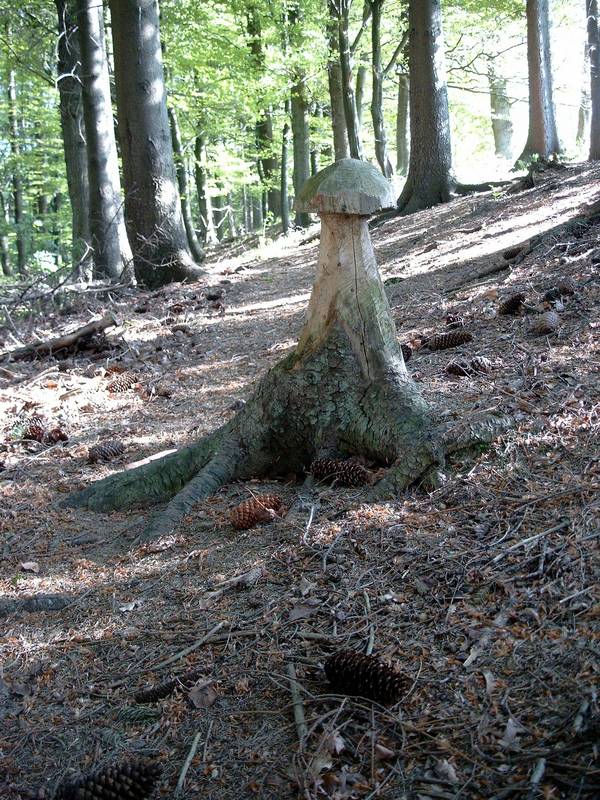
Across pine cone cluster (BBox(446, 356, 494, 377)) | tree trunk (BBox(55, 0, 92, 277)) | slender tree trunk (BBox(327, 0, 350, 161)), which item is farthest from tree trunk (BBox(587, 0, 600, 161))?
pine cone cluster (BBox(446, 356, 494, 377))

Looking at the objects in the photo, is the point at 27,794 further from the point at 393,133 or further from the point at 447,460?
the point at 393,133

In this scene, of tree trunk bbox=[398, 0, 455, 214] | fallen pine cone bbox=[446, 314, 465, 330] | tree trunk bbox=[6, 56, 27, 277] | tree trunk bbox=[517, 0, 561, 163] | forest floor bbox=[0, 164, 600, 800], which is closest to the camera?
forest floor bbox=[0, 164, 600, 800]

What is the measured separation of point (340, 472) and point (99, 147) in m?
10.3

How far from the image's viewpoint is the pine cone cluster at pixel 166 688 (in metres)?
2.53

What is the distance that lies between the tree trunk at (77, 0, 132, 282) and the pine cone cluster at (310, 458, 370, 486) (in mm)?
8956

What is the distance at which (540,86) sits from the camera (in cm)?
1451

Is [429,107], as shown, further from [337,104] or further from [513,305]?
[513,305]

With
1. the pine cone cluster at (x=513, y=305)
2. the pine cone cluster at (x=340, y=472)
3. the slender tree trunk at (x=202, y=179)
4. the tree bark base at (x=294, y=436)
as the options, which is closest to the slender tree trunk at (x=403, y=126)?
the slender tree trunk at (x=202, y=179)

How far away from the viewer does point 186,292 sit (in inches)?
447

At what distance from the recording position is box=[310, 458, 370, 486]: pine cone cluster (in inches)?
150

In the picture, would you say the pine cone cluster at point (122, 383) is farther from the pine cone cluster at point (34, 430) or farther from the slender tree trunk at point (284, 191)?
→ the slender tree trunk at point (284, 191)

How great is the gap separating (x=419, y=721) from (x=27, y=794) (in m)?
1.28

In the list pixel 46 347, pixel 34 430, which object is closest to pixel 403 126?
pixel 46 347

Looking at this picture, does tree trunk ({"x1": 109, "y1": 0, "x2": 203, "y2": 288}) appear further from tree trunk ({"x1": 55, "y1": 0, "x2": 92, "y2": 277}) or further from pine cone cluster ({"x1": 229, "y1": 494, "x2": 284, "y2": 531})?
pine cone cluster ({"x1": 229, "y1": 494, "x2": 284, "y2": 531})
